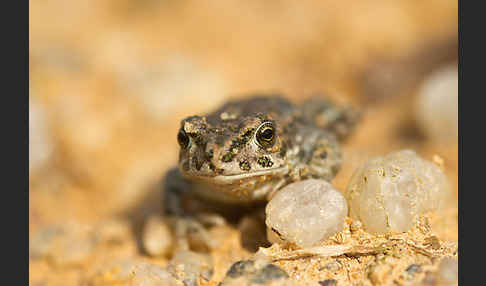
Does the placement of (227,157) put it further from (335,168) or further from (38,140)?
(38,140)

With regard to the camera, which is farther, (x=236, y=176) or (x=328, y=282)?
(x=236, y=176)

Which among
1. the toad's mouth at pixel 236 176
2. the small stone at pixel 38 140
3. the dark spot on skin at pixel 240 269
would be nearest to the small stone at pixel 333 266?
the dark spot on skin at pixel 240 269

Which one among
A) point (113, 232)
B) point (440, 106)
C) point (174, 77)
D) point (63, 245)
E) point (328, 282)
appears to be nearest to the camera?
point (328, 282)

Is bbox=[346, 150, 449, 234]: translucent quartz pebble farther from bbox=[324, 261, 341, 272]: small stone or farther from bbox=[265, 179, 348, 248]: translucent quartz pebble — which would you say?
bbox=[324, 261, 341, 272]: small stone

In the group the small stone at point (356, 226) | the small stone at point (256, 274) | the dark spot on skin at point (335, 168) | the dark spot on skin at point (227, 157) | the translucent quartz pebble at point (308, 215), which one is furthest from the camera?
the dark spot on skin at point (335, 168)

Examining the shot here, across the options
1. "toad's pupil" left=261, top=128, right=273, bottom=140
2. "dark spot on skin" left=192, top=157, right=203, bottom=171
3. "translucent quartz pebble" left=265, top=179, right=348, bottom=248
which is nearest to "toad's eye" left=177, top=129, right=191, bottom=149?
"dark spot on skin" left=192, top=157, right=203, bottom=171

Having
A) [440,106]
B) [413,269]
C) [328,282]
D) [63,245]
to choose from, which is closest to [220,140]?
[328,282]

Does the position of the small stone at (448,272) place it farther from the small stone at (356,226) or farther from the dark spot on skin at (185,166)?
the dark spot on skin at (185,166)
